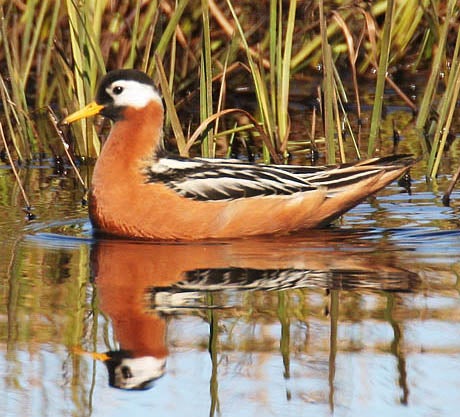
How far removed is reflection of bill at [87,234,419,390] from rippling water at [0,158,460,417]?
12 millimetres

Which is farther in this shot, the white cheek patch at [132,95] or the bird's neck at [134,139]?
the white cheek patch at [132,95]

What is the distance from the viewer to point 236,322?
6.25m

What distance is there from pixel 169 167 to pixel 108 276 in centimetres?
138

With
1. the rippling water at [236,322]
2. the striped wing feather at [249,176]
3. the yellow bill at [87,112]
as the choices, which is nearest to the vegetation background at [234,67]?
the striped wing feather at [249,176]

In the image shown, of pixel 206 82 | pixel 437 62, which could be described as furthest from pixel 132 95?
pixel 437 62

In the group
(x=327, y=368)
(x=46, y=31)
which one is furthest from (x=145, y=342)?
(x=46, y=31)

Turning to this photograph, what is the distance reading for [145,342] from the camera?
600cm

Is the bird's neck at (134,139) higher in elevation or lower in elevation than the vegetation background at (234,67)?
lower

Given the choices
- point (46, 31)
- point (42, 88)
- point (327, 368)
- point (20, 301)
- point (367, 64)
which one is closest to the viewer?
point (327, 368)

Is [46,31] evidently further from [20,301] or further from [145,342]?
[145,342]

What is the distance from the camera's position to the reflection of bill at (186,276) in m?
5.99

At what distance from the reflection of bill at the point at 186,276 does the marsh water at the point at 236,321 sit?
0.5 inches

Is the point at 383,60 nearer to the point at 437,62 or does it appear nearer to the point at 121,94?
the point at 437,62

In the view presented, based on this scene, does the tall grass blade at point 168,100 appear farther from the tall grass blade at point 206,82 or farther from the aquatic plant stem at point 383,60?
the aquatic plant stem at point 383,60
